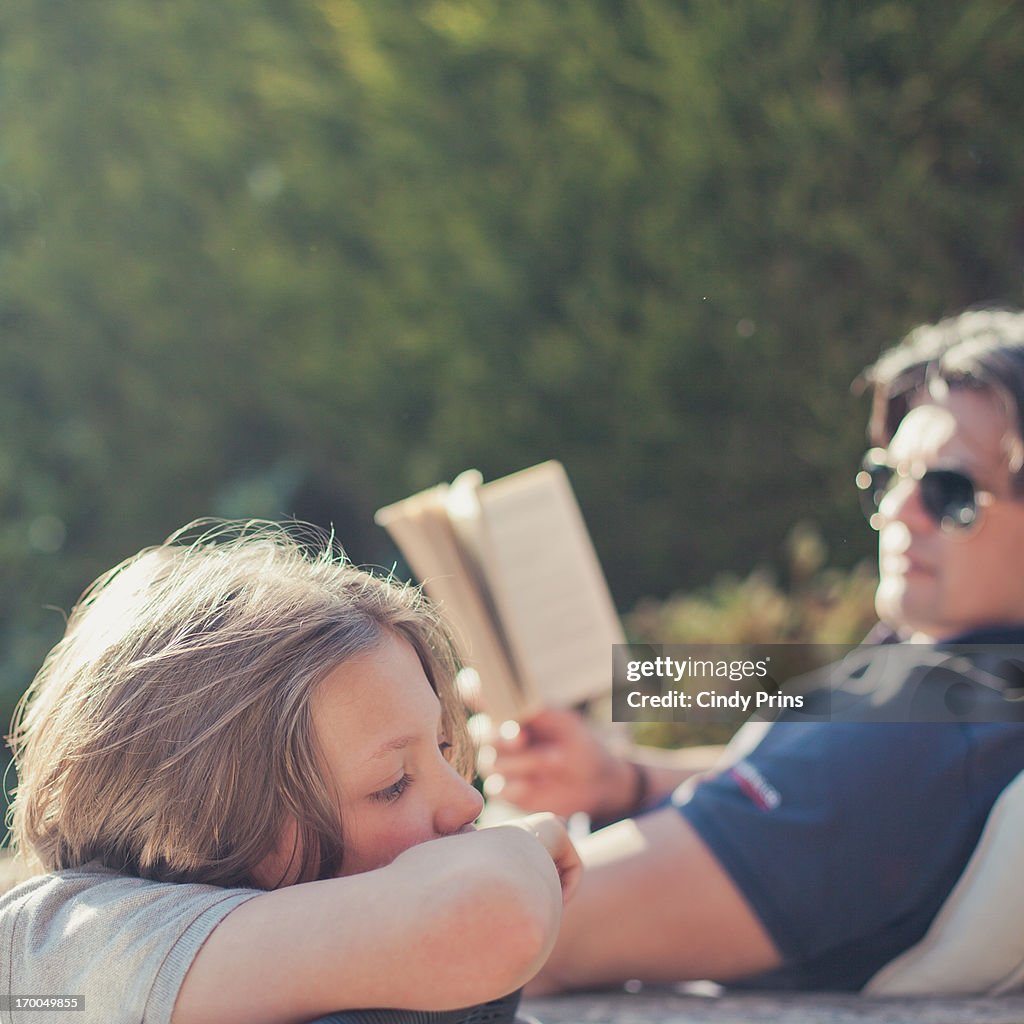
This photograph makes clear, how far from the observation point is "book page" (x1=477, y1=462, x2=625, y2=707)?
1.95 m

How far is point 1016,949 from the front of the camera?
158 cm

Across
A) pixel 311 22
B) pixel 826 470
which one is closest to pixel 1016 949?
pixel 826 470

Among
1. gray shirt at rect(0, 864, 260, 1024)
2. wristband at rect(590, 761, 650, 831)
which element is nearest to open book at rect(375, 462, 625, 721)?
wristband at rect(590, 761, 650, 831)

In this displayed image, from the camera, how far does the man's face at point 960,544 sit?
1.86 meters

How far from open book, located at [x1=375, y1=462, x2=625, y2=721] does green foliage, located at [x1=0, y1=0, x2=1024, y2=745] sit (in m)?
2.19

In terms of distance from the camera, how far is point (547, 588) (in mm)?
2043

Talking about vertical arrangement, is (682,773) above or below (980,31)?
below

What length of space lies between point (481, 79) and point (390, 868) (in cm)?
459

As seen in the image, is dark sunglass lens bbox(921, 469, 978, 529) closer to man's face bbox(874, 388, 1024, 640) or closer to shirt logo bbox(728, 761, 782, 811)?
man's face bbox(874, 388, 1024, 640)

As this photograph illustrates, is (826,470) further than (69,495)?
No

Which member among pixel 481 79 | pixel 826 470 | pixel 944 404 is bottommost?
pixel 826 470

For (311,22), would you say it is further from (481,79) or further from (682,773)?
(682,773)

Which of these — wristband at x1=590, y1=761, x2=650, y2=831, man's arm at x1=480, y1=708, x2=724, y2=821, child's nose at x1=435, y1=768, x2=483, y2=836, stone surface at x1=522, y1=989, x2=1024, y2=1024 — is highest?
child's nose at x1=435, y1=768, x2=483, y2=836

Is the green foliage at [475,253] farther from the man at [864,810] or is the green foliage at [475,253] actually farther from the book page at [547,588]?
the man at [864,810]
